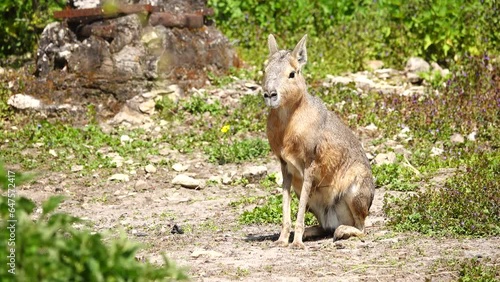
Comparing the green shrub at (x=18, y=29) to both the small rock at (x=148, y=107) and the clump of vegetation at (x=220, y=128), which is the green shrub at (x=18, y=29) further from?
the clump of vegetation at (x=220, y=128)

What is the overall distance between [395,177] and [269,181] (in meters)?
1.36

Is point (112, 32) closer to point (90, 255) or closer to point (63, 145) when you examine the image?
point (63, 145)

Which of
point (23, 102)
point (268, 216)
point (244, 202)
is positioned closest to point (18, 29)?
point (23, 102)

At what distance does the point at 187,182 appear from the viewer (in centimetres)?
1012

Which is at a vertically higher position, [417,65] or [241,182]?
[417,65]

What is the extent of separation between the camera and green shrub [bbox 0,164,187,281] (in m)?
3.75

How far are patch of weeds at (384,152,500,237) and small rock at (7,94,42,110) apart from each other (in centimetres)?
526

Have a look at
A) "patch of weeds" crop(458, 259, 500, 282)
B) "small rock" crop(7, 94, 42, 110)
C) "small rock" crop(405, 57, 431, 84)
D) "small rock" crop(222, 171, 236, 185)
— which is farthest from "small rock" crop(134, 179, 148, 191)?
"small rock" crop(405, 57, 431, 84)

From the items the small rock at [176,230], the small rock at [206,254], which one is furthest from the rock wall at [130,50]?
the small rock at [206,254]

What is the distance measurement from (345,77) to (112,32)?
3.32m

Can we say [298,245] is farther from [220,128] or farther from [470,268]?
[220,128]

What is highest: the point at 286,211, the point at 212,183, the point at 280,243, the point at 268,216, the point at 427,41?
the point at 427,41

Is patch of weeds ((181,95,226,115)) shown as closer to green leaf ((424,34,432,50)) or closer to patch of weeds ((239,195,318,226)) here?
green leaf ((424,34,432,50))

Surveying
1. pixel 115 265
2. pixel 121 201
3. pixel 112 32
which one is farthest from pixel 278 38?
pixel 115 265
